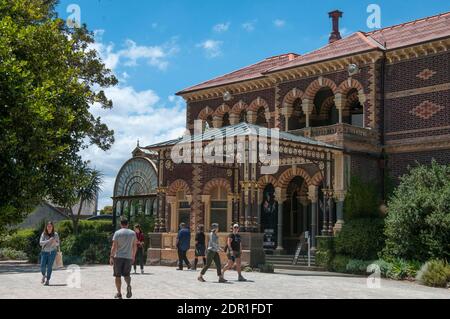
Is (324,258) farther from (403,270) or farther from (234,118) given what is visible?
(234,118)

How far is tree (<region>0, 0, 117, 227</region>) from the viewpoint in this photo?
9406 mm

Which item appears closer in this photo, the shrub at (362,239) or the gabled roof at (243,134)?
the gabled roof at (243,134)

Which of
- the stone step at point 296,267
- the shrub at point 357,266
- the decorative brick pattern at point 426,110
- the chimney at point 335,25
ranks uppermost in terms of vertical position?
the chimney at point 335,25

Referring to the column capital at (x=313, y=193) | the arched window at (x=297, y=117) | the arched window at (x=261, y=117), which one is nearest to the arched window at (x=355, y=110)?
the arched window at (x=297, y=117)

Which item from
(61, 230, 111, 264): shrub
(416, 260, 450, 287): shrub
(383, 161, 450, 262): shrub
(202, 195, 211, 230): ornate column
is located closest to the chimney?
(202, 195, 211, 230): ornate column

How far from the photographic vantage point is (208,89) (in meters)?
31.1

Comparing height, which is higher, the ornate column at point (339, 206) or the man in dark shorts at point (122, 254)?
the ornate column at point (339, 206)

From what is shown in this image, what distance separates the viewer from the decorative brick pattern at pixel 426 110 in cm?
2312

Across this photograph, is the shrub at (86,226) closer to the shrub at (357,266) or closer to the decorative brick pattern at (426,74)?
the shrub at (357,266)

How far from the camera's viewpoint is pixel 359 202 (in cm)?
2319

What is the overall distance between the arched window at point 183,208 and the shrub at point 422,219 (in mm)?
11845

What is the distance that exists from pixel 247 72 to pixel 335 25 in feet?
16.8

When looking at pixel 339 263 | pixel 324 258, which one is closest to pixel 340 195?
pixel 324 258

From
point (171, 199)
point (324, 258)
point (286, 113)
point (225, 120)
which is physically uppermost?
point (225, 120)
